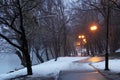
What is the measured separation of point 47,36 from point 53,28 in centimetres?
176

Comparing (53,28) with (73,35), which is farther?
(73,35)

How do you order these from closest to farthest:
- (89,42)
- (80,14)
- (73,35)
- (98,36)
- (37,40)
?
(37,40) → (80,14) → (98,36) → (89,42) → (73,35)

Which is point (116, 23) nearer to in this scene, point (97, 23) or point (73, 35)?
point (97, 23)

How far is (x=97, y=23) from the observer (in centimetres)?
6175

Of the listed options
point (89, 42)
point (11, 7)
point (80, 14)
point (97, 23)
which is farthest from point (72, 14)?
point (11, 7)

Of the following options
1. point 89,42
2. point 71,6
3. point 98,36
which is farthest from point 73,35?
point 71,6

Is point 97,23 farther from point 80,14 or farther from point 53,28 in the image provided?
point 53,28

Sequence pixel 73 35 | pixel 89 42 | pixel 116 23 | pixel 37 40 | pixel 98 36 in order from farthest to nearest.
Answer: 1. pixel 73 35
2. pixel 89 42
3. pixel 98 36
4. pixel 116 23
5. pixel 37 40

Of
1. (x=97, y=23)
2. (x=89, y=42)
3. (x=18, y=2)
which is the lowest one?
(x=89, y=42)

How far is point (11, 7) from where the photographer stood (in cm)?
2439

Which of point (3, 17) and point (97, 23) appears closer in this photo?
point (3, 17)

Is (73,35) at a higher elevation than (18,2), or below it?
below

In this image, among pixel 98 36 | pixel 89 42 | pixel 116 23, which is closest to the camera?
pixel 116 23

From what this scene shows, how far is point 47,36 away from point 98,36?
15.7 m
